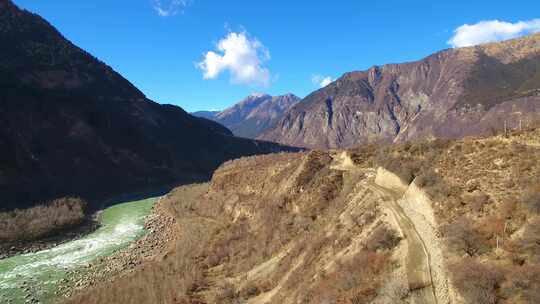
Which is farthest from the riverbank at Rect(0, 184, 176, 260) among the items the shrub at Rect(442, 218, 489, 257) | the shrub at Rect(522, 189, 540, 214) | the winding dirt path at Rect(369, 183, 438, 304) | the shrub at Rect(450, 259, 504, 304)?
the shrub at Rect(522, 189, 540, 214)

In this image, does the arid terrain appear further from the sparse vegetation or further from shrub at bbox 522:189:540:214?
the sparse vegetation

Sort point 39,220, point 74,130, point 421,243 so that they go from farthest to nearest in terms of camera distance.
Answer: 1. point 74,130
2. point 39,220
3. point 421,243

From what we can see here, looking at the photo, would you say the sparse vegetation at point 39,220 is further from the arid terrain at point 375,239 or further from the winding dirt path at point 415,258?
the winding dirt path at point 415,258

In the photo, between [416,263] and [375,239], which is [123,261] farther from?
[416,263]

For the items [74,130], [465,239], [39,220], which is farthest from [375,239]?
[74,130]

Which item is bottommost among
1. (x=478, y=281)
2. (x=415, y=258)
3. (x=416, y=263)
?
(x=416, y=263)

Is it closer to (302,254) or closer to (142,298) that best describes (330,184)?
(302,254)

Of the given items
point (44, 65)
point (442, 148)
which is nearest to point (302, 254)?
point (442, 148)
